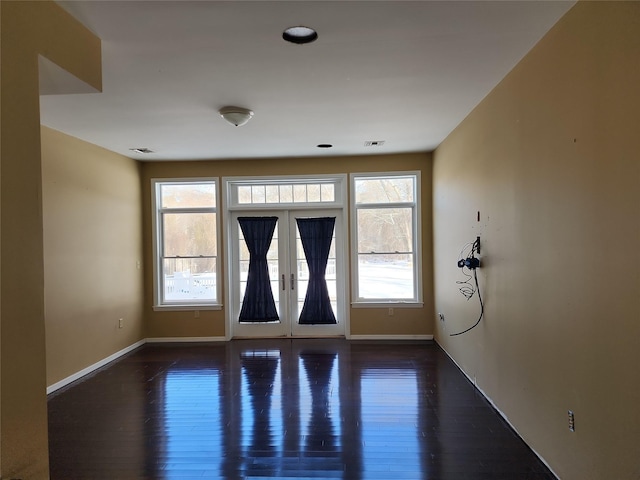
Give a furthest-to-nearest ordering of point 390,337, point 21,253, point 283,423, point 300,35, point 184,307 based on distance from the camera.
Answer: point 184,307 → point 390,337 → point 283,423 → point 300,35 → point 21,253

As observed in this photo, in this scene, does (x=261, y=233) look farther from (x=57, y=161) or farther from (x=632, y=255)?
(x=632, y=255)

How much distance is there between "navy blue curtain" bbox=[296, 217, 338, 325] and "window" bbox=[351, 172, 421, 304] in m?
0.41

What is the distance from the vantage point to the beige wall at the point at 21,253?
4.98 feet

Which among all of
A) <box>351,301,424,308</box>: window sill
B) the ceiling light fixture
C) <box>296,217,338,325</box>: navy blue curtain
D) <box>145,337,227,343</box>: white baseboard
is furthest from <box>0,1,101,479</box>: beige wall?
<box>351,301,424,308</box>: window sill

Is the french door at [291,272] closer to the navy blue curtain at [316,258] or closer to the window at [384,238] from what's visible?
the navy blue curtain at [316,258]

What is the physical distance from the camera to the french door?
5727 mm

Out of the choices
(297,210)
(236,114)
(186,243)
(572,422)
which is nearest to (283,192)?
(297,210)

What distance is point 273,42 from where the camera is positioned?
2.32 meters

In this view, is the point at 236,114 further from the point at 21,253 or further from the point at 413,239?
the point at 413,239

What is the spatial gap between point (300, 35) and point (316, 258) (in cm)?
376

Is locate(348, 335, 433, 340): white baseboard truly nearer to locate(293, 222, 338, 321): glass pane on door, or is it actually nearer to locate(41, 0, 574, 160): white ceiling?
locate(293, 222, 338, 321): glass pane on door

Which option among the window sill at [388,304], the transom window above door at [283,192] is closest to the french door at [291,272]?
the transom window above door at [283,192]

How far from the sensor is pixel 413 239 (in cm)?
561

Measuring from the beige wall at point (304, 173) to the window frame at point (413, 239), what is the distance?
0.06m
